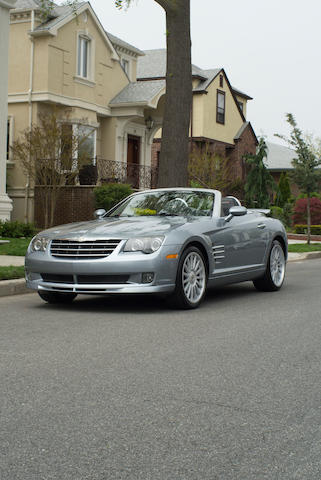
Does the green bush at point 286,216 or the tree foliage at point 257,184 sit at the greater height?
the tree foliage at point 257,184

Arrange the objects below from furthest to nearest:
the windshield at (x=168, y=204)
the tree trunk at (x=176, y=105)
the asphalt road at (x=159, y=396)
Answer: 1. the tree trunk at (x=176, y=105)
2. the windshield at (x=168, y=204)
3. the asphalt road at (x=159, y=396)

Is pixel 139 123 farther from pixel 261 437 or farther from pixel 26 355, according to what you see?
pixel 261 437

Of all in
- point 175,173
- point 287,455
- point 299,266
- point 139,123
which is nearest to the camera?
point 287,455

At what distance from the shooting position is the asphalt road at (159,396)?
11.1 feet

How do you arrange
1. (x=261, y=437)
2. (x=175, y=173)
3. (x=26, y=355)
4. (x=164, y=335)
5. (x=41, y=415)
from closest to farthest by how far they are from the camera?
(x=261, y=437) → (x=41, y=415) → (x=26, y=355) → (x=164, y=335) → (x=175, y=173)

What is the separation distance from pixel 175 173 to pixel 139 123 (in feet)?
47.0

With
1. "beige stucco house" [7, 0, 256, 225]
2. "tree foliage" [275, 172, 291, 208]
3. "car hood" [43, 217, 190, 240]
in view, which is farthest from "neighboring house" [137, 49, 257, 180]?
"car hood" [43, 217, 190, 240]

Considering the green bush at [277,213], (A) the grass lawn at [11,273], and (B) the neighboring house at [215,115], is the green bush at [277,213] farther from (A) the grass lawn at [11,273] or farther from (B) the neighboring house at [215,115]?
(A) the grass lawn at [11,273]

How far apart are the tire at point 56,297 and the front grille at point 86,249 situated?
0.76 meters

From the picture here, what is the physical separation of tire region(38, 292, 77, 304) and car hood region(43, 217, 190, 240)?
0.79 m

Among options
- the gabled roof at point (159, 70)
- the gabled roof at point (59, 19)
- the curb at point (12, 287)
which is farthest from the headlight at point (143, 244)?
the gabled roof at point (159, 70)

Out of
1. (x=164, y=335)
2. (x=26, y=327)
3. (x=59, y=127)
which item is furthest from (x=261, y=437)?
(x=59, y=127)

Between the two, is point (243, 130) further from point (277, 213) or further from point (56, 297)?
point (56, 297)

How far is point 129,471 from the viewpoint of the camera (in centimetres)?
327
